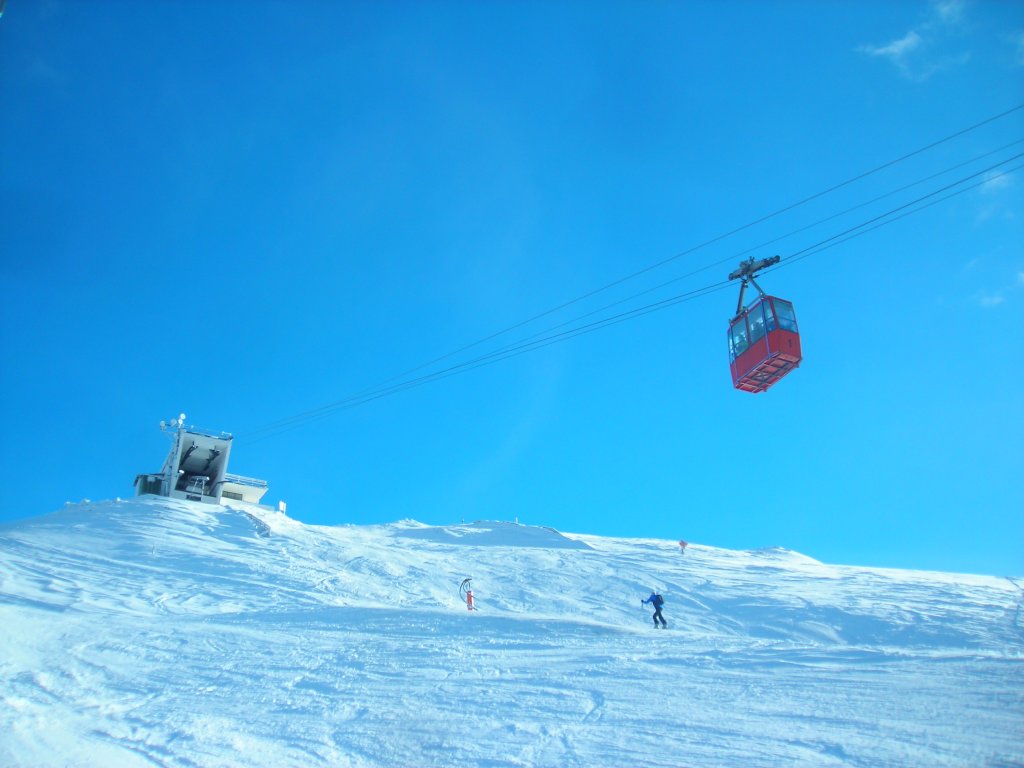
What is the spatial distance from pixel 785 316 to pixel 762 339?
83 cm

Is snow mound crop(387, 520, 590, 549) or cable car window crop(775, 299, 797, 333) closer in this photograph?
cable car window crop(775, 299, 797, 333)

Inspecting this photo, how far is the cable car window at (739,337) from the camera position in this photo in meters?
19.8

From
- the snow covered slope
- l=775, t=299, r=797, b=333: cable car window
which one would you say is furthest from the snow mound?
l=775, t=299, r=797, b=333: cable car window

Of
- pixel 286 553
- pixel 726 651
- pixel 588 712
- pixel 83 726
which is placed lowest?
pixel 83 726

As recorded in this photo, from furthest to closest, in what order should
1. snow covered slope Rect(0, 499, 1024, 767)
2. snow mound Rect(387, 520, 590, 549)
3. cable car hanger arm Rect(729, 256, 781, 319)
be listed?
snow mound Rect(387, 520, 590, 549)
cable car hanger arm Rect(729, 256, 781, 319)
snow covered slope Rect(0, 499, 1024, 767)

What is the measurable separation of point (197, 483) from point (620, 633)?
33261 millimetres

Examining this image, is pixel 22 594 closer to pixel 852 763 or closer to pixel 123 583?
pixel 123 583

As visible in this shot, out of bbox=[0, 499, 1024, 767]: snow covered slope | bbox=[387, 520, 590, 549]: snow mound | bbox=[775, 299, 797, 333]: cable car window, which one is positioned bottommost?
bbox=[0, 499, 1024, 767]: snow covered slope

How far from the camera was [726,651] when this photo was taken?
1176cm

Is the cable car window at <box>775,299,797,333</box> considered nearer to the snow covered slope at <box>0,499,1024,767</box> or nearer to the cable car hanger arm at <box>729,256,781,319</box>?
the cable car hanger arm at <box>729,256,781,319</box>

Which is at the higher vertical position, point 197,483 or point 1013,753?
point 197,483

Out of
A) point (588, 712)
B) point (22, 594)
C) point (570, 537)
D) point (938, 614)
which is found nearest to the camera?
point (588, 712)

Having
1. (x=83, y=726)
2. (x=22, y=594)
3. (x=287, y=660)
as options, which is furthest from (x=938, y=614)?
(x=22, y=594)

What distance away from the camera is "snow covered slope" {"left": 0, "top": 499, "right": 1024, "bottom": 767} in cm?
753
